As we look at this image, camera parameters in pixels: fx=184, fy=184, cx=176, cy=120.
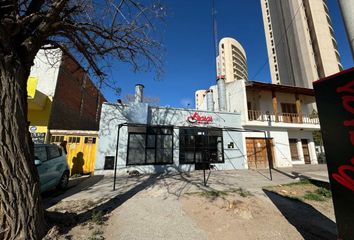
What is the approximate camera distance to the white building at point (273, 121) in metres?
13.5

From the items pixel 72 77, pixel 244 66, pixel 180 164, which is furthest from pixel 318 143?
pixel 244 66

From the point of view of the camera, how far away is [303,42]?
1453 inches

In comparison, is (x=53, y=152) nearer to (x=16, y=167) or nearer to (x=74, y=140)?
(x=74, y=140)

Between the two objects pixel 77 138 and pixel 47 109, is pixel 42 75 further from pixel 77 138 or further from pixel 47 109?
pixel 77 138

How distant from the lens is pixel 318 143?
19.0 m

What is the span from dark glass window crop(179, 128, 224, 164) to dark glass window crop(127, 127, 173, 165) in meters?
0.87

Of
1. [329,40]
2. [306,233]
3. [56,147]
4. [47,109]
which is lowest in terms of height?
[306,233]

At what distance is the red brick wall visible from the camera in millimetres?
10953

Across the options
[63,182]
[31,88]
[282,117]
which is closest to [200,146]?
[282,117]

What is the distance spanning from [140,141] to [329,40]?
43.5 metres

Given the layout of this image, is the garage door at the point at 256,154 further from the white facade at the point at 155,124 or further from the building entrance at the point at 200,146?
the building entrance at the point at 200,146

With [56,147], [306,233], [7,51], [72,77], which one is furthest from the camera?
[72,77]

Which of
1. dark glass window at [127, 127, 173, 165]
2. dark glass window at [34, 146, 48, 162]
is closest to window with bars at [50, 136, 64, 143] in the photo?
dark glass window at [127, 127, 173, 165]

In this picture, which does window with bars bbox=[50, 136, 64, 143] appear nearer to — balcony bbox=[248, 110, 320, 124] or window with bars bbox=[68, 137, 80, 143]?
window with bars bbox=[68, 137, 80, 143]
